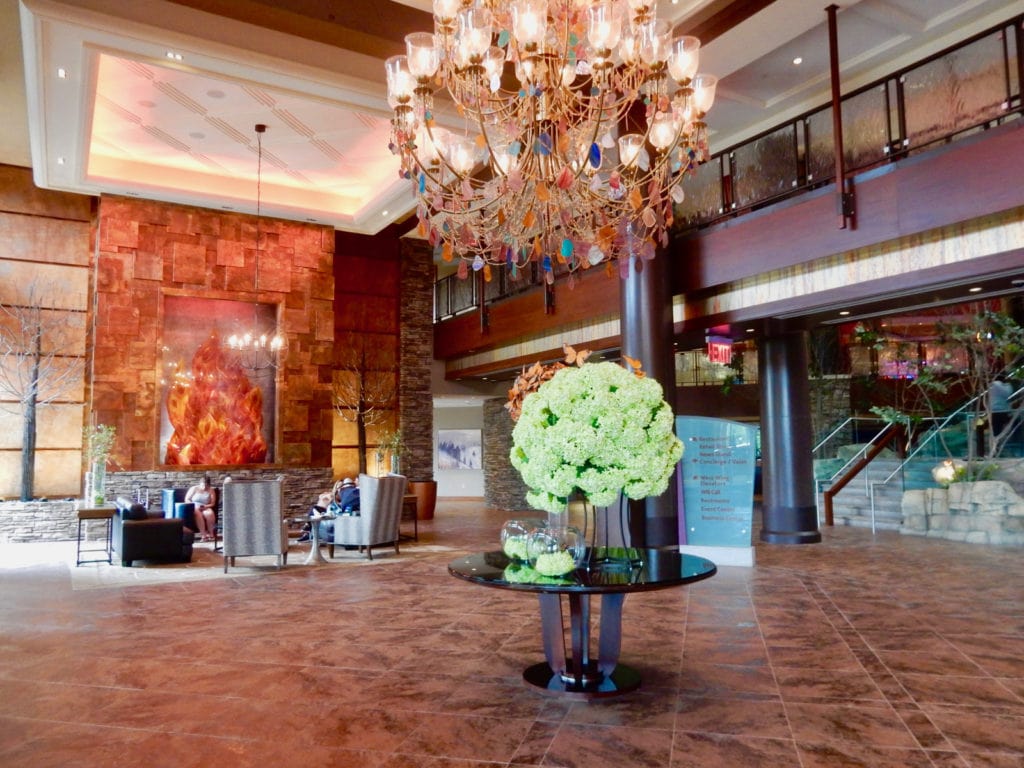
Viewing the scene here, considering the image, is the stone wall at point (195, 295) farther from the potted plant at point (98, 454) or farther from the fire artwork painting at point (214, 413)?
the fire artwork painting at point (214, 413)

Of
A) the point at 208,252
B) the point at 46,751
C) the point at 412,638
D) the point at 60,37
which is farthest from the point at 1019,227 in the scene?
the point at 208,252

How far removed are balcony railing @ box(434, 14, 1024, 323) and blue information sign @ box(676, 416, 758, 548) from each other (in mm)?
2307

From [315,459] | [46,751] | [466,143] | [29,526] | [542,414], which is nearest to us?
[46,751]

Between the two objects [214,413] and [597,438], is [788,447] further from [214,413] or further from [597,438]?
[214,413]

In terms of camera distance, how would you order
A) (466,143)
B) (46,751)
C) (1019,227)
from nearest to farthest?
(46,751)
(466,143)
(1019,227)

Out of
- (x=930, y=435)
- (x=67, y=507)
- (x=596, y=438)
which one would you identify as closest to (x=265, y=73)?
(x=596, y=438)

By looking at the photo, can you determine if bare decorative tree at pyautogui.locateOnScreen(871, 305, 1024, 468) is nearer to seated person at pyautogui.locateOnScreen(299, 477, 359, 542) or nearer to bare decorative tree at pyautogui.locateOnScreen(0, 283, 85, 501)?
→ seated person at pyautogui.locateOnScreen(299, 477, 359, 542)

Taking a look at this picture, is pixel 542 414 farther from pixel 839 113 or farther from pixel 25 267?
pixel 25 267

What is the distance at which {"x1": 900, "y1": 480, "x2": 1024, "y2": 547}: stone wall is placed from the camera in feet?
30.8

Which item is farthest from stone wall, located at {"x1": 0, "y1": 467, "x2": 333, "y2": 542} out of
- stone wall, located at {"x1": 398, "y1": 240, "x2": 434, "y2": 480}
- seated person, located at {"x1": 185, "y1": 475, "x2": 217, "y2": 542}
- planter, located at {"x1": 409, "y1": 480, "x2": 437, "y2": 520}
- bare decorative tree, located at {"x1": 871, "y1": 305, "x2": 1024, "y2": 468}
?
bare decorative tree, located at {"x1": 871, "y1": 305, "x2": 1024, "y2": 468}

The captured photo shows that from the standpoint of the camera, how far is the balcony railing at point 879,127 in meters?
6.02

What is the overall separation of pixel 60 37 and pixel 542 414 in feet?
21.3

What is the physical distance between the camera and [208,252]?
39.0 feet

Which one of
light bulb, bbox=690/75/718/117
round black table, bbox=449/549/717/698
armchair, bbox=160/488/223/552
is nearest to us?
round black table, bbox=449/549/717/698
